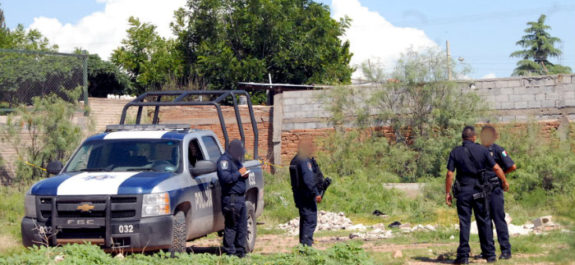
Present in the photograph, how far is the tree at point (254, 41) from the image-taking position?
1478 inches

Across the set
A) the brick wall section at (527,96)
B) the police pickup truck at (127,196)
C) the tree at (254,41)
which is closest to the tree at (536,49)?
the tree at (254,41)

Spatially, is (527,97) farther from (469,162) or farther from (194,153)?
(194,153)

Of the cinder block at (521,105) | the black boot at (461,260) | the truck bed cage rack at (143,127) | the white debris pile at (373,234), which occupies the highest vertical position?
the cinder block at (521,105)

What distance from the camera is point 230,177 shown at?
909cm

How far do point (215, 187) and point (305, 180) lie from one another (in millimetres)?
1541

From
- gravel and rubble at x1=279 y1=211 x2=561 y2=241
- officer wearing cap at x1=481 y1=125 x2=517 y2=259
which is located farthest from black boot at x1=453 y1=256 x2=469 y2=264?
gravel and rubble at x1=279 y1=211 x2=561 y2=241

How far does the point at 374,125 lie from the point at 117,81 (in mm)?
27033

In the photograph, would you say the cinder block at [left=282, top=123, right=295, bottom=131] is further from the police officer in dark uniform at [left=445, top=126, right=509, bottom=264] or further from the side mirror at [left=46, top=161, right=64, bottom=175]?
the police officer in dark uniform at [left=445, top=126, right=509, bottom=264]

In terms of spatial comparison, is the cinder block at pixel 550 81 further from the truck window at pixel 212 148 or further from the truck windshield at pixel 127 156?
the truck windshield at pixel 127 156

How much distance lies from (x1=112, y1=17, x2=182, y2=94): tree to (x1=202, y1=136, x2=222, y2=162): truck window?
1423 inches

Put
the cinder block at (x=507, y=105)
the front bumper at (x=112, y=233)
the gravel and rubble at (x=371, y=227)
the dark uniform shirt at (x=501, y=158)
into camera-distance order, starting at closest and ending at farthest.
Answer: the front bumper at (x=112, y=233), the dark uniform shirt at (x=501, y=158), the gravel and rubble at (x=371, y=227), the cinder block at (x=507, y=105)

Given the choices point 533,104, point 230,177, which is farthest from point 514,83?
point 230,177

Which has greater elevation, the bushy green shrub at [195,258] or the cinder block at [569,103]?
the cinder block at [569,103]

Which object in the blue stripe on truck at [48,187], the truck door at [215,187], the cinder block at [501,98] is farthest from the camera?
the cinder block at [501,98]
